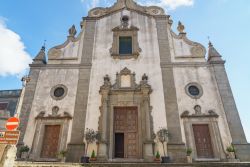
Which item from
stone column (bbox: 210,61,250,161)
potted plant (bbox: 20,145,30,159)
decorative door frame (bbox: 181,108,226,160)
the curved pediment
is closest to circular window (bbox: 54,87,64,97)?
potted plant (bbox: 20,145,30,159)

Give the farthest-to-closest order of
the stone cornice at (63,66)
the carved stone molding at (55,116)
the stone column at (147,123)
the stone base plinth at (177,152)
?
the stone cornice at (63,66), the carved stone molding at (55,116), the stone base plinth at (177,152), the stone column at (147,123)

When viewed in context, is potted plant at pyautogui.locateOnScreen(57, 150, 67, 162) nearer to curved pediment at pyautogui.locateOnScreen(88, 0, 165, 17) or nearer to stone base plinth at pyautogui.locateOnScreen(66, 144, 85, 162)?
stone base plinth at pyautogui.locateOnScreen(66, 144, 85, 162)

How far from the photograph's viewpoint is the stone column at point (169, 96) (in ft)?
43.5

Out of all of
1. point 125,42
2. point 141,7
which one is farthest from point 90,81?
point 141,7

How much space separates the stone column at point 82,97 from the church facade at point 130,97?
58mm

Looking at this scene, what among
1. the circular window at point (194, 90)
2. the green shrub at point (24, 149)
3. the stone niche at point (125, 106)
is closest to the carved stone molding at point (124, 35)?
the stone niche at point (125, 106)

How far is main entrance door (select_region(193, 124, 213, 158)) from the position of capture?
1323 centimetres

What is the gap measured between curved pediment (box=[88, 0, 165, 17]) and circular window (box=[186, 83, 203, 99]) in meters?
7.30

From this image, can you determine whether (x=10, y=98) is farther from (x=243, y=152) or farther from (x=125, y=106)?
(x=243, y=152)

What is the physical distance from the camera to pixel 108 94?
49.7 feet

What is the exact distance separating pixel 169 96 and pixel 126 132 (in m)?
3.66

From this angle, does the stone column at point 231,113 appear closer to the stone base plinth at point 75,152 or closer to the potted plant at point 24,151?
the stone base plinth at point 75,152

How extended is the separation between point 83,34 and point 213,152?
41.8 ft

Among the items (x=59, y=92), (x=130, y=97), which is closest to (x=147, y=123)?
(x=130, y=97)
